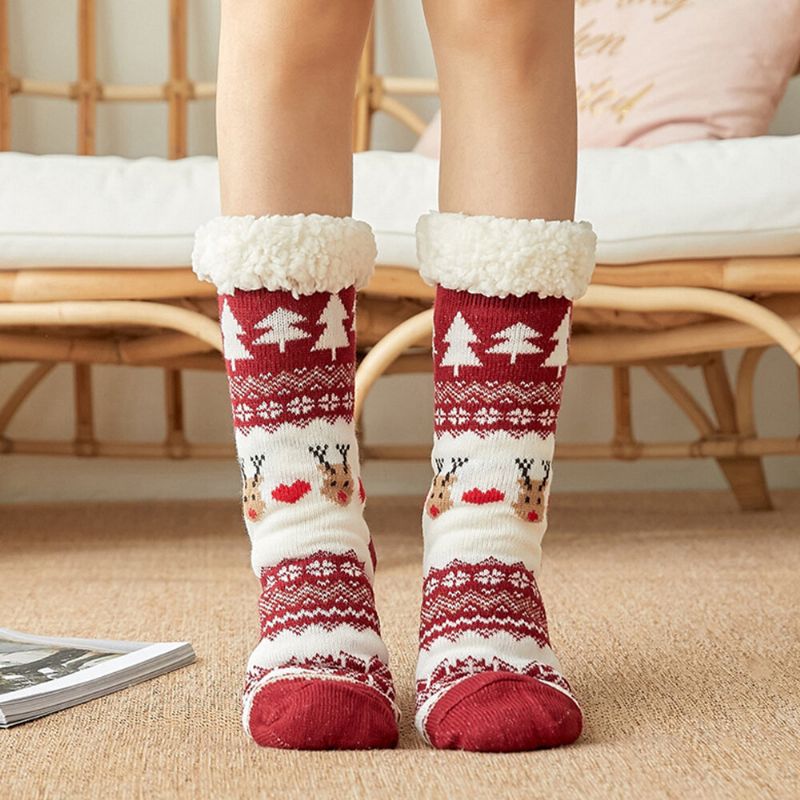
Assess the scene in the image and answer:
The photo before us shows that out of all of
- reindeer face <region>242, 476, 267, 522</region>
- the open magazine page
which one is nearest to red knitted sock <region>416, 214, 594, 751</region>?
reindeer face <region>242, 476, 267, 522</region>

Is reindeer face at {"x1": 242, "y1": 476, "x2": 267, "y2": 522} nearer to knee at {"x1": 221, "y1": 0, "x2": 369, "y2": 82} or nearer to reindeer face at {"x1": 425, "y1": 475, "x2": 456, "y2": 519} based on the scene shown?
reindeer face at {"x1": 425, "y1": 475, "x2": 456, "y2": 519}

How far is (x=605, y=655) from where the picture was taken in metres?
0.86

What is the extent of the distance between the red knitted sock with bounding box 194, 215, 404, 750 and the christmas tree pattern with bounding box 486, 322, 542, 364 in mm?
92

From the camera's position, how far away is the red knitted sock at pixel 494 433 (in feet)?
2.30

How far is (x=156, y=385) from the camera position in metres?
1.97

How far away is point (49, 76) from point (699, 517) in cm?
128

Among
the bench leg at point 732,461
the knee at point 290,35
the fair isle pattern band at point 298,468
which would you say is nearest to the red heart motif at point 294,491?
the fair isle pattern band at point 298,468

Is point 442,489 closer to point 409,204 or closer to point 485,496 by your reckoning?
point 485,496

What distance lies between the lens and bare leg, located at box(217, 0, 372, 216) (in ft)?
2.32

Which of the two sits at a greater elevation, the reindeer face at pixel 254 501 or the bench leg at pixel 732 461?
the reindeer face at pixel 254 501

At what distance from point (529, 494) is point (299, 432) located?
0.15 metres

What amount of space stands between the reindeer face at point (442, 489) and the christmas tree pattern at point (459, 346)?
→ 0.06 m

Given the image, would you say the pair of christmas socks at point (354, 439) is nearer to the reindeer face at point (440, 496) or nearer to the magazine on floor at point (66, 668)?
the reindeer face at point (440, 496)

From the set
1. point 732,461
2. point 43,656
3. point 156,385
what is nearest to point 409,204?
point 43,656
